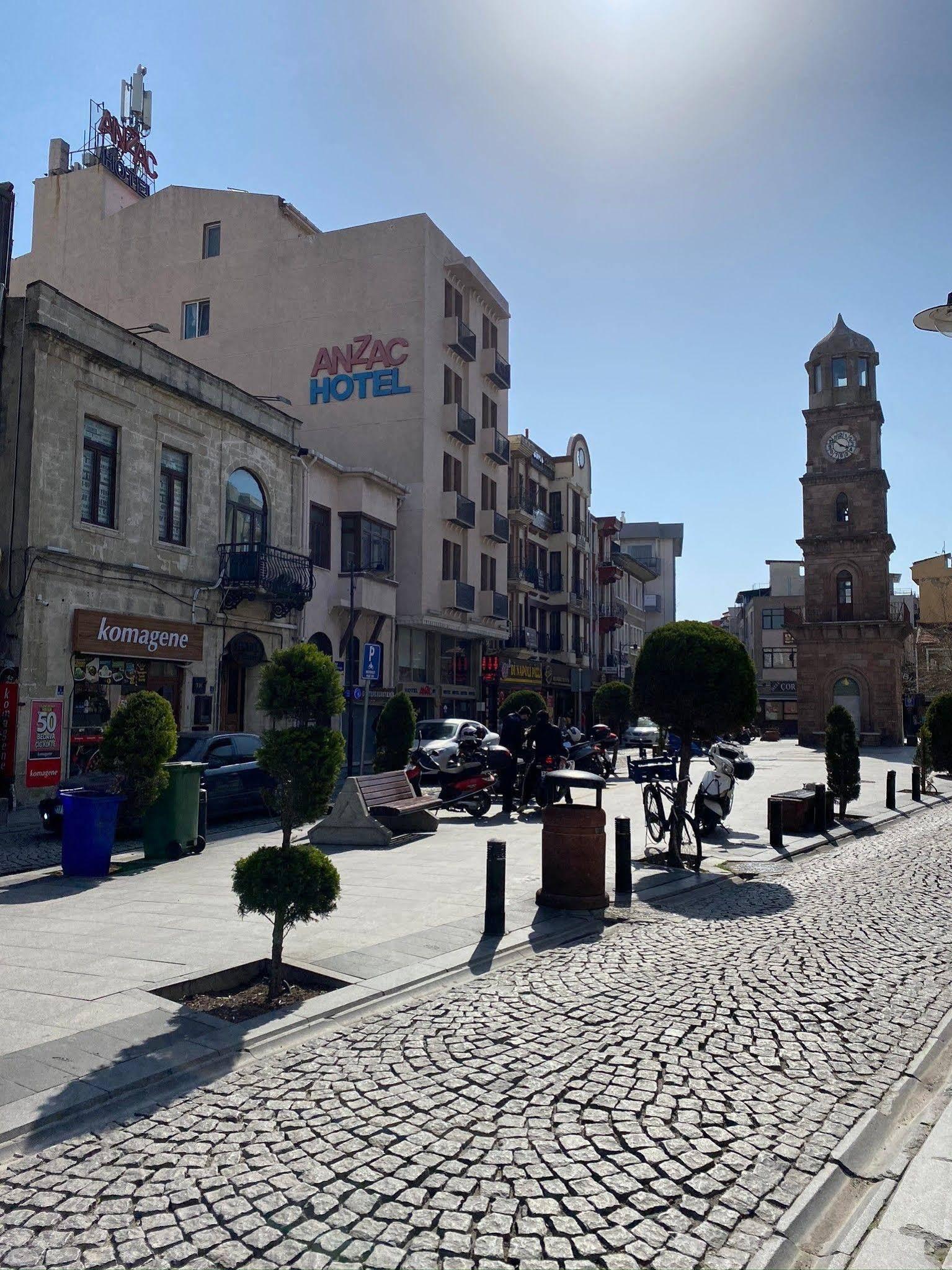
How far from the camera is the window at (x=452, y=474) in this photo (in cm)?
3491

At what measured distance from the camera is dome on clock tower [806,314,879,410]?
53719 mm

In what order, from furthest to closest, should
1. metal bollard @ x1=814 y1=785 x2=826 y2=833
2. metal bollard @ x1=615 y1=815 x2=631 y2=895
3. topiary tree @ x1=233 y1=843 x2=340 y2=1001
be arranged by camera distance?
metal bollard @ x1=814 y1=785 x2=826 y2=833, metal bollard @ x1=615 y1=815 x2=631 y2=895, topiary tree @ x1=233 y1=843 x2=340 y2=1001

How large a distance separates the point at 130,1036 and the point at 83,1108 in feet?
2.81

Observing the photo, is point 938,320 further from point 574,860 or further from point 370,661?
point 370,661

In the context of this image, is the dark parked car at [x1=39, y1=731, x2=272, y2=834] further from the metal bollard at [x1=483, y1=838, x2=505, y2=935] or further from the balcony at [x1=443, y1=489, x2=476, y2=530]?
the balcony at [x1=443, y1=489, x2=476, y2=530]

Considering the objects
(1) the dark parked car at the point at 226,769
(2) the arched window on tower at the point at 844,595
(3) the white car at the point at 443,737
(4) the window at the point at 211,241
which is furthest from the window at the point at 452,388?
(2) the arched window on tower at the point at 844,595

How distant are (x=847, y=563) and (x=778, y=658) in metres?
35.0

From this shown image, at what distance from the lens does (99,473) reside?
18.5m

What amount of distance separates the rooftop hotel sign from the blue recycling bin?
2482 centimetres

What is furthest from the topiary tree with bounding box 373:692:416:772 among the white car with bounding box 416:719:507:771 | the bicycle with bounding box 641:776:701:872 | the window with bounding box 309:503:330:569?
the window with bounding box 309:503:330:569

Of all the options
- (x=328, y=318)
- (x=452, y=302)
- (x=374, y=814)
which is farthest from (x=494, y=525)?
(x=374, y=814)

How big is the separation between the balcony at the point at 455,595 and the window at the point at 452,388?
6422mm

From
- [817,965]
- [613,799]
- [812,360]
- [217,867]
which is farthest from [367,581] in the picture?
[812,360]

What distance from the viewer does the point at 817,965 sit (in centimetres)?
693
